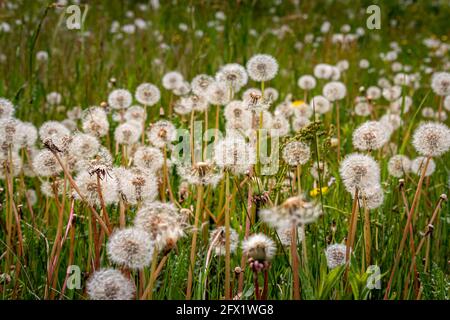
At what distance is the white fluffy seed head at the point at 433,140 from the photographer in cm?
171

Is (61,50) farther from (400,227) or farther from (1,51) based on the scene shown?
(400,227)

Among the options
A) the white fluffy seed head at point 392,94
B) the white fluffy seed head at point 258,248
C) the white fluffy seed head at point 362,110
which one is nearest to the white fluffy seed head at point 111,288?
the white fluffy seed head at point 258,248

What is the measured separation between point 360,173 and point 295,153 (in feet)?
0.82

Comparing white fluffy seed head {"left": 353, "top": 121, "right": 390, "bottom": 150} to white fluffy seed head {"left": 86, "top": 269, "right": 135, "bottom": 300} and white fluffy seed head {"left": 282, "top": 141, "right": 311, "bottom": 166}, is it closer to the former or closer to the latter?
white fluffy seed head {"left": 282, "top": 141, "right": 311, "bottom": 166}

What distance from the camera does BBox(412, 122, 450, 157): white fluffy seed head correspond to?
5.60 ft

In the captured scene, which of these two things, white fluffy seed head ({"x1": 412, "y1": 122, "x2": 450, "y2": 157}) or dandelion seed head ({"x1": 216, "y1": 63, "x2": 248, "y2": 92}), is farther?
dandelion seed head ({"x1": 216, "y1": 63, "x2": 248, "y2": 92})

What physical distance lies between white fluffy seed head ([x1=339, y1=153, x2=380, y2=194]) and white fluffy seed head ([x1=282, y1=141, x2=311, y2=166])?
18 centimetres

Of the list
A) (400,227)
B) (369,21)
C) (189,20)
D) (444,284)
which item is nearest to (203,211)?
(400,227)

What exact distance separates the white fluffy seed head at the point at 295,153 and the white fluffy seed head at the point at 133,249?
2.03 feet

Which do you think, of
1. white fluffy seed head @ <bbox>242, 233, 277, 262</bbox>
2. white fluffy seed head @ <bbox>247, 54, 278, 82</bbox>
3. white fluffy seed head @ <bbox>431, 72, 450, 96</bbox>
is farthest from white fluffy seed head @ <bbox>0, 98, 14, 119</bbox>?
white fluffy seed head @ <bbox>431, 72, 450, 96</bbox>

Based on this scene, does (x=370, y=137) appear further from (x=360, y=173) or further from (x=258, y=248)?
(x=258, y=248)

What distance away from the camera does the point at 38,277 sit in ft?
5.71

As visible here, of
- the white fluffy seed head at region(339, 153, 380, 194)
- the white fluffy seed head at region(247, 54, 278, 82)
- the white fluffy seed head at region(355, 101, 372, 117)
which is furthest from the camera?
the white fluffy seed head at region(355, 101, 372, 117)
